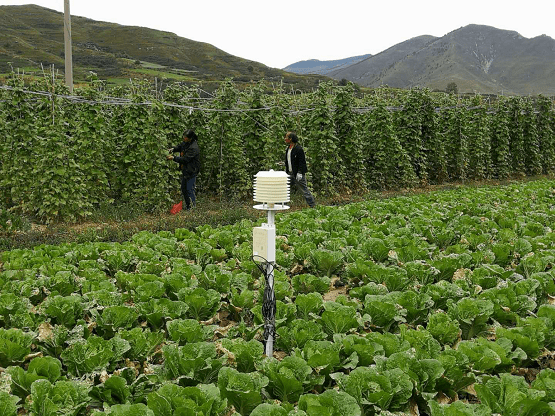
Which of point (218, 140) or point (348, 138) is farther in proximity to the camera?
point (348, 138)

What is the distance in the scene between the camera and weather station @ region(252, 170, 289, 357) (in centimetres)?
282

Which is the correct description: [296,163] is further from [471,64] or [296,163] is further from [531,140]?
[471,64]

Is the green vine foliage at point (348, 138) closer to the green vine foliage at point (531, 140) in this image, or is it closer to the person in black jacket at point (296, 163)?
the person in black jacket at point (296, 163)

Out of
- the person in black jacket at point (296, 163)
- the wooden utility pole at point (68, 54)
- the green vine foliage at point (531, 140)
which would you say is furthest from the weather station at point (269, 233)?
the green vine foliage at point (531, 140)

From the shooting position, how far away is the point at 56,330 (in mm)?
3037

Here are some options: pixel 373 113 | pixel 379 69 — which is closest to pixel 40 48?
pixel 373 113

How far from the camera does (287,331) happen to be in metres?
3.08

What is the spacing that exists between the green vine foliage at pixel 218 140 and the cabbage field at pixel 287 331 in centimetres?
399

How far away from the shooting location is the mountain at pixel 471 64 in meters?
121

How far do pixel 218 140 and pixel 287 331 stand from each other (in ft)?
27.1

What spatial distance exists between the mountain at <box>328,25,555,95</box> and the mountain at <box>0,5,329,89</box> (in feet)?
154

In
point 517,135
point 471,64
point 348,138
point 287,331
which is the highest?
point 471,64

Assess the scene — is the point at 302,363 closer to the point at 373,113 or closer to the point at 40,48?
the point at 373,113

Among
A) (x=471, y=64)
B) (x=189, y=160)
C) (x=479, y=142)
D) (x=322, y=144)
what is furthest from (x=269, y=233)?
(x=471, y=64)
